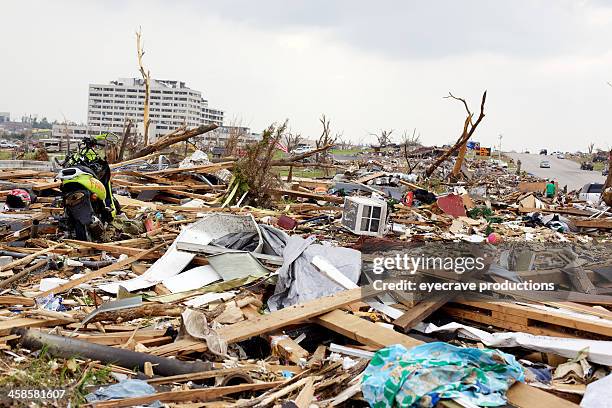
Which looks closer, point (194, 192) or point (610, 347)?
point (610, 347)

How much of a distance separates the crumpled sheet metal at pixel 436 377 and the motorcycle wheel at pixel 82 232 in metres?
5.07

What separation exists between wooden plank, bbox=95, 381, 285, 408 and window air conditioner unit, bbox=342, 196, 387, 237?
5.54 metres

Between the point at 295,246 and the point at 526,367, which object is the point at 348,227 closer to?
the point at 295,246

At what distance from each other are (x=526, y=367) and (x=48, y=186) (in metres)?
9.32

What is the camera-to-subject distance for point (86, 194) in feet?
23.6

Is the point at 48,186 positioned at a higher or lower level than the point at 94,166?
lower

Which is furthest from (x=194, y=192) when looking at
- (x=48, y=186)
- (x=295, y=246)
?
(x=295, y=246)

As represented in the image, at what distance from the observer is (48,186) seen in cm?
1069

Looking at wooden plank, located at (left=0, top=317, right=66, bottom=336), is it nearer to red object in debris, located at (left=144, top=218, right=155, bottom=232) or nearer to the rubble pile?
the rubble pile

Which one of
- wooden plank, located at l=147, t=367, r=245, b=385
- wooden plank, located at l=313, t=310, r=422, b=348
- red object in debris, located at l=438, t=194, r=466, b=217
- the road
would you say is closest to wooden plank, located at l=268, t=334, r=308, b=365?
wooden plank, located at l=313, t=310, r=422, b=348

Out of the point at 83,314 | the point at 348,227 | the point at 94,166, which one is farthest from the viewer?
the point at 348,227

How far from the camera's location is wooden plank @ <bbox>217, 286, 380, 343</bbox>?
4312mm

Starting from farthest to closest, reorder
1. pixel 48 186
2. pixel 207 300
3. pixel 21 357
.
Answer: pixel 48 186 → pixel 207 300 → pixel 21 357

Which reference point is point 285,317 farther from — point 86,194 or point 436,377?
point 86,194
